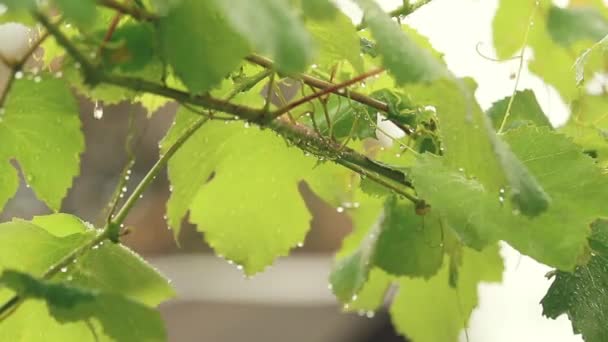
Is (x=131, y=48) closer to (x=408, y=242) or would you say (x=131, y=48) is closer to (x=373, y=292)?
(x=408, y=242)

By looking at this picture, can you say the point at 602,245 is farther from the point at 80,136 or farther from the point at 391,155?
the point at 80,136

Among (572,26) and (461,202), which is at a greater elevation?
(572,26)

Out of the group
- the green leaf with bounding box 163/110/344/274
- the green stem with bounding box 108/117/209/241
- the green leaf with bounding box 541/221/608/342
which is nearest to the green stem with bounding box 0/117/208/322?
the green stem with bounding box 108/117/209/241

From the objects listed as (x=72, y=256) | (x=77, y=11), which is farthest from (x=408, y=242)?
(x=77, y=11)

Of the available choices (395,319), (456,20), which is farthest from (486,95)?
(395,319)

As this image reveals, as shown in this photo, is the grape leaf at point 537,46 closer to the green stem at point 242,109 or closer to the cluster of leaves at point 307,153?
the cluster of leaves at point 307,153

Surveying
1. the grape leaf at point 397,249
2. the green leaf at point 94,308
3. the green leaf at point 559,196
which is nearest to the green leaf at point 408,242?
the grape leaf at point 397,249
